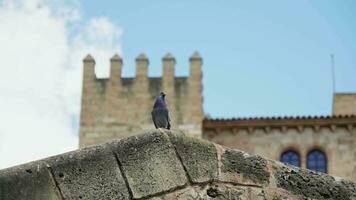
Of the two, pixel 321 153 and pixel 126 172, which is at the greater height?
pixel 126 172

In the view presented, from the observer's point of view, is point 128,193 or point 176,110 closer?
point 128,193

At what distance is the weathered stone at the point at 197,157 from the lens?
6684 mm

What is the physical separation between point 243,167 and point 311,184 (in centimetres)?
49

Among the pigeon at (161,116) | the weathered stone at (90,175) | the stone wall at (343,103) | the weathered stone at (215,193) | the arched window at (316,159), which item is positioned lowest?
the arched window at (316,159)

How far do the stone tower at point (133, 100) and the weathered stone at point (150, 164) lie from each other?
89.7 ft

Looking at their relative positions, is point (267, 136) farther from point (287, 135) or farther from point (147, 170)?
point (147, 170)

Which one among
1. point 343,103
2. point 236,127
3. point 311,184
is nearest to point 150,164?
point 311,184

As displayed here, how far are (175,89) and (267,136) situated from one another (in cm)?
327

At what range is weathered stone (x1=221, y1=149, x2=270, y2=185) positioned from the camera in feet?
22.4

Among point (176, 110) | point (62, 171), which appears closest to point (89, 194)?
point (62, 171)

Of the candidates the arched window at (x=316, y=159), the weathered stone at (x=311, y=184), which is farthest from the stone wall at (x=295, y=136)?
the weathered stone at (x=311, y=184)

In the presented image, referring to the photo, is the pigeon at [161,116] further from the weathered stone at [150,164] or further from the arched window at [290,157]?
the arched window at [290,157]

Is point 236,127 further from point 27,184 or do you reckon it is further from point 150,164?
point 27,184

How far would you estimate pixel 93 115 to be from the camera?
115 feet
